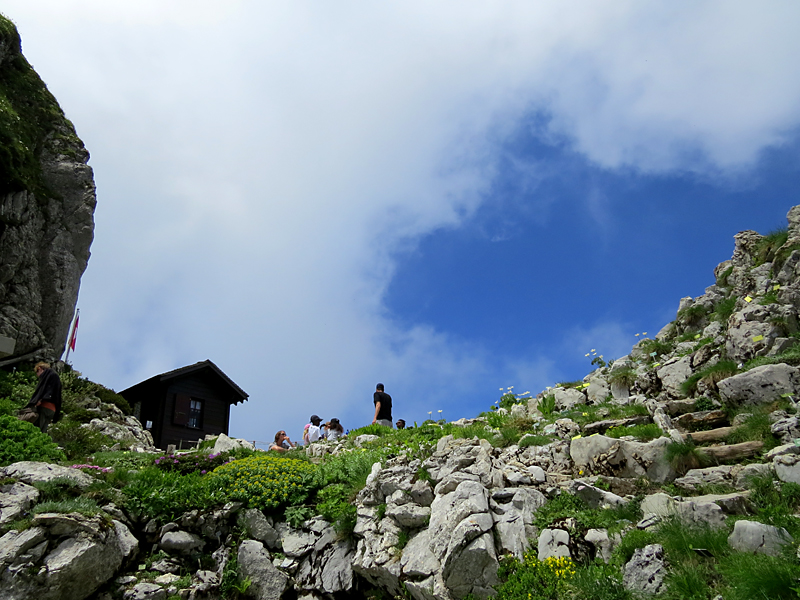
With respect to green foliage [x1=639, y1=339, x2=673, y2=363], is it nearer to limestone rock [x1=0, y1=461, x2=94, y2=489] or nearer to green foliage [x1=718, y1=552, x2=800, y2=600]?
green foliage [x1=718, y1=552, x2=800, y2=600]

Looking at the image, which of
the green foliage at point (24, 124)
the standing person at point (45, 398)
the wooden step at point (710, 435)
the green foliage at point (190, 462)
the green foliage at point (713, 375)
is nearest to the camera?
the wooden step at point (710, 435)

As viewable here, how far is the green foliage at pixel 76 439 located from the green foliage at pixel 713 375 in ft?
58.6

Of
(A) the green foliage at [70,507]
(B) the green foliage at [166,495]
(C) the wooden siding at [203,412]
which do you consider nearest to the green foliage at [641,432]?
(B) the green foliage at [166,495]

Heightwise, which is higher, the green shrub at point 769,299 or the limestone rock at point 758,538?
the green shrub at point 769,299

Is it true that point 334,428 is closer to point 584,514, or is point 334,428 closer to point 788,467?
point 584,514

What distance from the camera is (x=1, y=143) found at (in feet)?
102

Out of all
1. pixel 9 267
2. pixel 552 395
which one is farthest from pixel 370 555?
pixel 9 267

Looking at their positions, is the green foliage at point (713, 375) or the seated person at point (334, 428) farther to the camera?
the seated person at point (334, 428)

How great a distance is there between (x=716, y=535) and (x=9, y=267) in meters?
33.7

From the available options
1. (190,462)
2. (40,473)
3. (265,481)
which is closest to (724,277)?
(265,481)

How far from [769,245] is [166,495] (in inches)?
808

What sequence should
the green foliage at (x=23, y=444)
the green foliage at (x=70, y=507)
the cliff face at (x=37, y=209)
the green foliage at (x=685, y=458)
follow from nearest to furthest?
1. the green foliage at (x=685, y=458)
2. the green foliage at (x=70, y=507)
3. the green foliage at (x=23, y=444)
4. the cliff face at (x=37, y=209)

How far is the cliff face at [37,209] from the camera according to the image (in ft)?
96.9

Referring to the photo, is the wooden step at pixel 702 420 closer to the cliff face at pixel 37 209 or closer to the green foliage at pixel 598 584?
the green foliage at pixel 598 584
